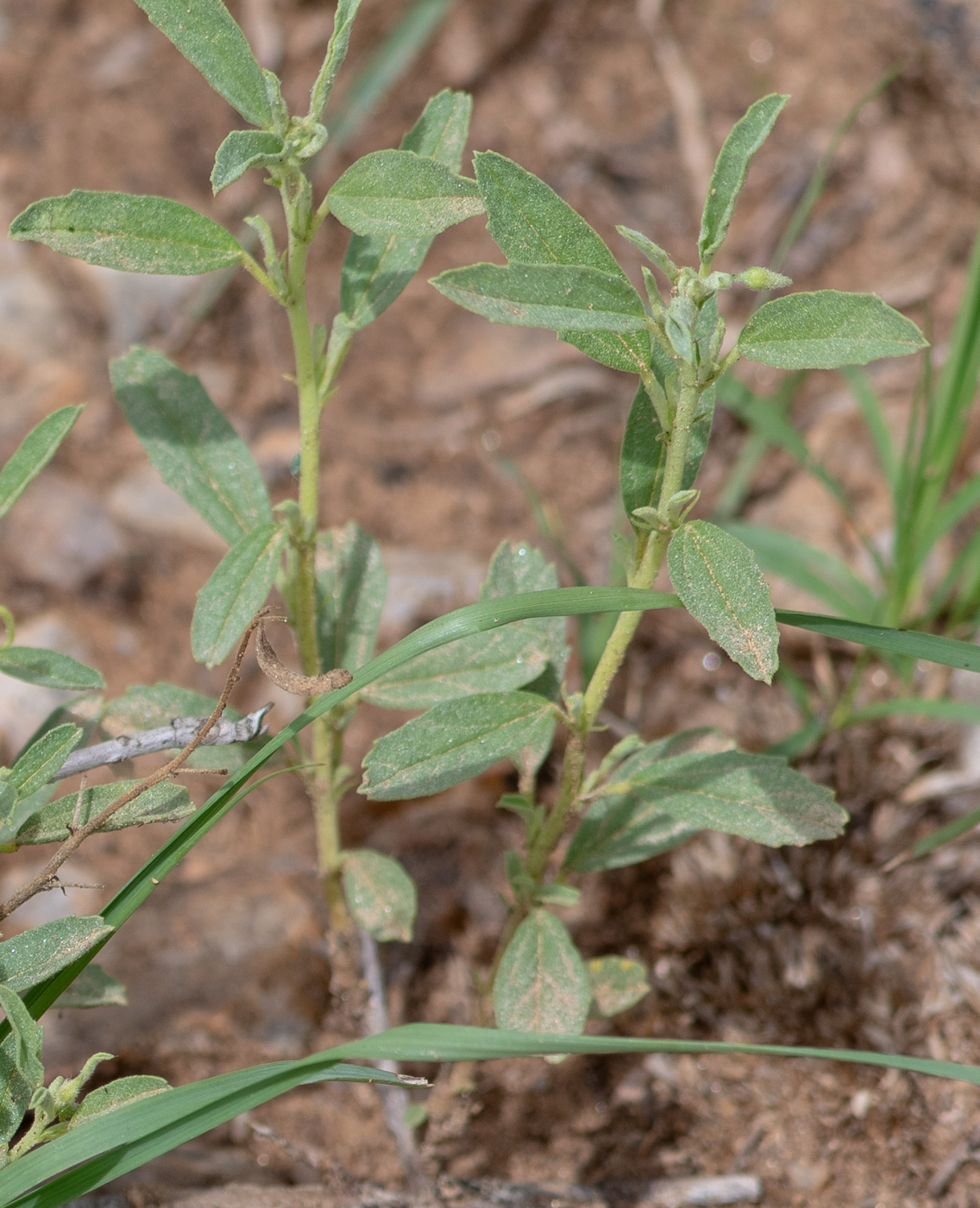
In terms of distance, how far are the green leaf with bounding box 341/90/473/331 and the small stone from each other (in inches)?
61.0

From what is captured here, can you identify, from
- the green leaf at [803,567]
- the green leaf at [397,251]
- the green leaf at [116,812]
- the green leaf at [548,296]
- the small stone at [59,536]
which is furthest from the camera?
the small stone at [59,536]

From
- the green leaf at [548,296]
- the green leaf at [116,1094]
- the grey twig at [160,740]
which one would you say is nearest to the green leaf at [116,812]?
the grey twig at [160,740]

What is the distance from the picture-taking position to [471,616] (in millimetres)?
1210

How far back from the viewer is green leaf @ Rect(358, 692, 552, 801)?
48.8 inches

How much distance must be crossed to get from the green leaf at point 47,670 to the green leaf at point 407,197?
639mm

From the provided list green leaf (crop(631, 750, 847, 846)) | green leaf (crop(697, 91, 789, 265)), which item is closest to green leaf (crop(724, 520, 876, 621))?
green leaf (crop(631, 750, 847, 846))

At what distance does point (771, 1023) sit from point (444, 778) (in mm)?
996

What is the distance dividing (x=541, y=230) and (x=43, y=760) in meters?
0.81

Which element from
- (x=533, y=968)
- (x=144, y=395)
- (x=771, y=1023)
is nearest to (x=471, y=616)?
(x=533, y=968)

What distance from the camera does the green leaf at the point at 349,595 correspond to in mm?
1570

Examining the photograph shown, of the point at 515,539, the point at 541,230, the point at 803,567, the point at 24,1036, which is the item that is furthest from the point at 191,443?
the point at 803,567

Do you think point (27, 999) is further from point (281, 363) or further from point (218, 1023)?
point (281, 363)

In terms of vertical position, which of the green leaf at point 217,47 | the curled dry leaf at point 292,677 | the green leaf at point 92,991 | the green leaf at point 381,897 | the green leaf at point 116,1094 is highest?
the green leaf at point 217,47

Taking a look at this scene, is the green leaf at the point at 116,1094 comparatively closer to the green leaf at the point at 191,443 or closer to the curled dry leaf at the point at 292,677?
the curled dry leaf at the point at 292,677
